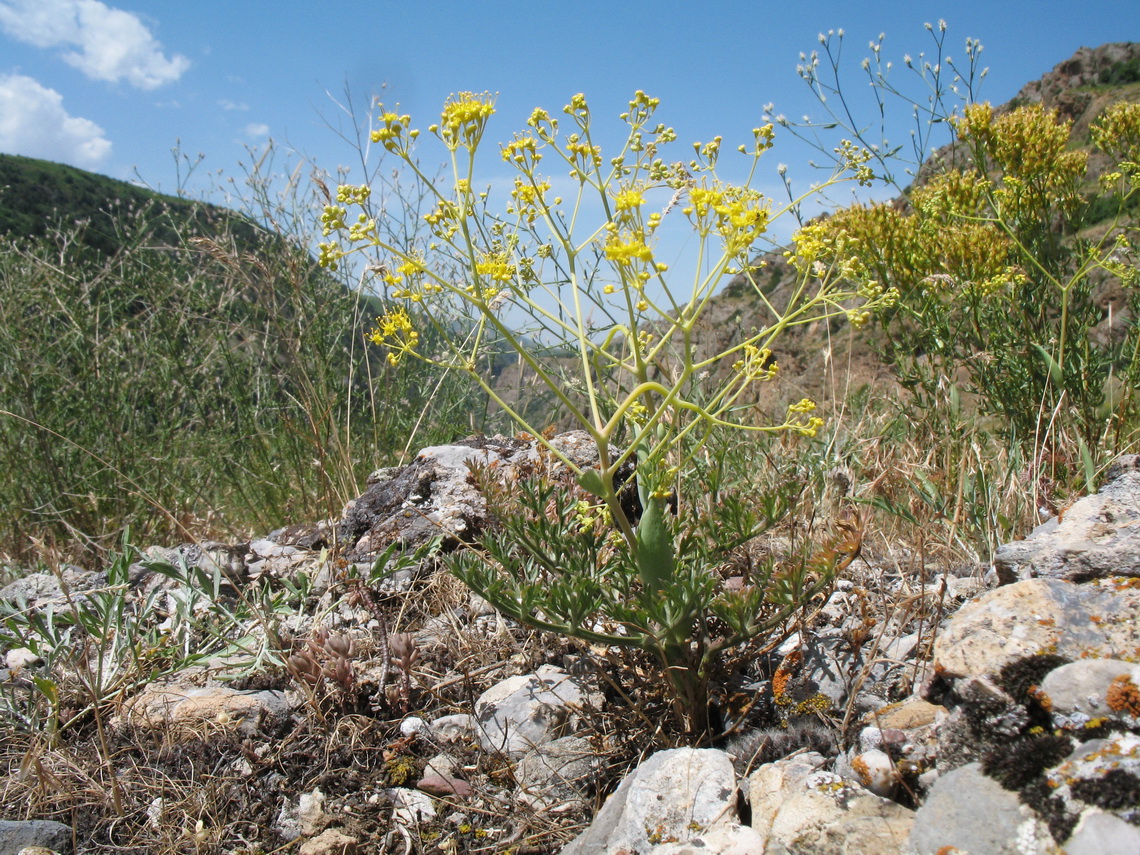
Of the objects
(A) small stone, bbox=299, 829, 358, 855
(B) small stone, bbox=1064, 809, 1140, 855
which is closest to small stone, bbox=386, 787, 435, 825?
(A) small stone, bbox=299, 829, 358, 855

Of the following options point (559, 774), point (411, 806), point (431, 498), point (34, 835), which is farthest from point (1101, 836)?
point (431, 498)

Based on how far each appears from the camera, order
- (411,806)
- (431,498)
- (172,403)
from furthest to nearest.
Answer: (172,403)
(431,498)
(411,806)

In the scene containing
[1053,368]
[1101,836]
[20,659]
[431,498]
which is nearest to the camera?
[1101,836]

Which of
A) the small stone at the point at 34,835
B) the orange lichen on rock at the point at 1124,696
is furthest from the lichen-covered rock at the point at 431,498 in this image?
the orange lichen on rock at the point at 1124,696

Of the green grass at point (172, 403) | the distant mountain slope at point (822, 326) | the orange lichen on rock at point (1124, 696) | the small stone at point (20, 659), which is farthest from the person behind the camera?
the distant mountain slope at point (822, 326)

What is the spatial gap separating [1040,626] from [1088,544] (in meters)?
0.53

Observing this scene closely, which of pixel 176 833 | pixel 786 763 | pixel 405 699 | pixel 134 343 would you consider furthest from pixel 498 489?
pixel 134 343

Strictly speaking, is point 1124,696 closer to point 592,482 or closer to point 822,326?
point 592,482

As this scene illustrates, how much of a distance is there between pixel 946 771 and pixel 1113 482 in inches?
55.5

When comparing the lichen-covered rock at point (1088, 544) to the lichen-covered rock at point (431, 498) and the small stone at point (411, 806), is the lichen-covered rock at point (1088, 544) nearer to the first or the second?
the lichen-covered rock at point (431, 498)

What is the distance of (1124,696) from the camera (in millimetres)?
1336

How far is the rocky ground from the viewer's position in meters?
1.39

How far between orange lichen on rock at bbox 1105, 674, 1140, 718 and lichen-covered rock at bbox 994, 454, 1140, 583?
Answer: 2.26ft

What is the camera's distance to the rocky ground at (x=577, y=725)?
1.39 m
